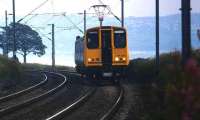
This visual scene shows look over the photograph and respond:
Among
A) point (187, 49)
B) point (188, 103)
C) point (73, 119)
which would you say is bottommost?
point (73, 119)

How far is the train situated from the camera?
29.1 meters

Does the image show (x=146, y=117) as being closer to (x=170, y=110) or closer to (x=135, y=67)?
(x=170, y=110)

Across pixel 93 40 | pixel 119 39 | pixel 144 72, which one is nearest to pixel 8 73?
pixel 93 40

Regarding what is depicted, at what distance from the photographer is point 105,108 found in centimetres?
1844

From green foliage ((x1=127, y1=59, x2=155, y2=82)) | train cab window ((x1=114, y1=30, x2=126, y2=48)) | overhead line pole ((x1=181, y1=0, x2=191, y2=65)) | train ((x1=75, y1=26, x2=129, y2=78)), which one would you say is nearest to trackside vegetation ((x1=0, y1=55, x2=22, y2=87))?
train ((x1=75, y1=26, x2=129, y2=78))

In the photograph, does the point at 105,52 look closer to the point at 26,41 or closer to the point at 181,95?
the point at 181,95

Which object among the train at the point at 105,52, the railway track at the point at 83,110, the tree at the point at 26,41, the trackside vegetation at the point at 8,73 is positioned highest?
the tree at the point at 26,41

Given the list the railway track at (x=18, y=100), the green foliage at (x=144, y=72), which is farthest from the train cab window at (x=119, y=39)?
the railway track at (x=18, y=100)

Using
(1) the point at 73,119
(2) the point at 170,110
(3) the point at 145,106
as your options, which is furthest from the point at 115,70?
(2) the point at 170,110

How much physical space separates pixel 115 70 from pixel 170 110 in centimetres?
1835

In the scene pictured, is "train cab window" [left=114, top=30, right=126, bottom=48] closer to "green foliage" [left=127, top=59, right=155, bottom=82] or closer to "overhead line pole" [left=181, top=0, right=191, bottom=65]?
"green foliage" [left=127, top=59, right=155, bottom=82]

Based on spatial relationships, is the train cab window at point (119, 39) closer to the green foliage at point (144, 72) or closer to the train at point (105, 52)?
the train at point (105, 52)

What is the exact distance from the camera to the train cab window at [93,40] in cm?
2954

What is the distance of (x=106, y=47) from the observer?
96.7 ft
